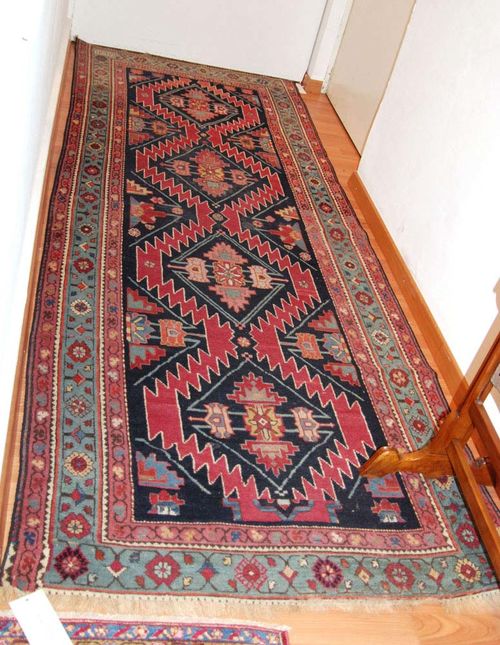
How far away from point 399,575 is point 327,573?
0.69 ft

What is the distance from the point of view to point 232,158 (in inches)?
A: 151

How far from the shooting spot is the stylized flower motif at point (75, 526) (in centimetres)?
190

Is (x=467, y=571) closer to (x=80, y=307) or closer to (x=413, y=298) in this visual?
(x=413, y=298)

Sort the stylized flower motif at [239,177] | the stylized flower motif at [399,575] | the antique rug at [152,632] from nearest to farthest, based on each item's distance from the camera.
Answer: the antique rug at [152,632]
the stylized flower motif at [399,575]
the stylized flower motif at [239,177]

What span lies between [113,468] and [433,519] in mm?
959

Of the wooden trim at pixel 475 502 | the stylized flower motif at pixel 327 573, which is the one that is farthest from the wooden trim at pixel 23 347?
the wooden trim at pixel 475 502

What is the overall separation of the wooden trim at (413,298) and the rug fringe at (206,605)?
0.87 m

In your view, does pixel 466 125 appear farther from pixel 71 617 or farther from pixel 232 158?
pixel 71 617

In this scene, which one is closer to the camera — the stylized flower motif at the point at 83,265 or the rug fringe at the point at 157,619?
the rug fringe at the point at 157,619

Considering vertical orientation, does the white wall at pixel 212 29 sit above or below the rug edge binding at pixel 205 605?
above

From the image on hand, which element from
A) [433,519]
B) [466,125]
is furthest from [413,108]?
[433,519]

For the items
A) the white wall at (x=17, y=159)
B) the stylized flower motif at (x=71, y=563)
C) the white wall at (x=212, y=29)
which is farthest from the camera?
the white wall at (x=212, y=29)

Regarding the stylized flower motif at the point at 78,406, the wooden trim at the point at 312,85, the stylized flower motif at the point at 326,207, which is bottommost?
the stylized flower motif at the point at 78,406

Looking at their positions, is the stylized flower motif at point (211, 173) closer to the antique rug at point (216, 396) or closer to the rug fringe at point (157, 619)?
the antique rug at point (216, 396)
